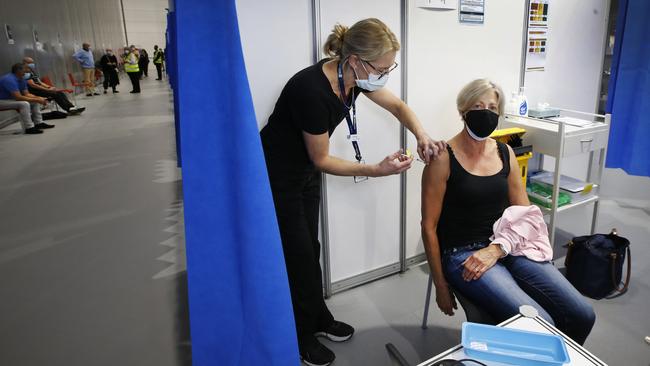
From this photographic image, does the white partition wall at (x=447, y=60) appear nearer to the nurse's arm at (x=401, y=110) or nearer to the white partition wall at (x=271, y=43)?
the nurse's arm at (x=401, y=110)

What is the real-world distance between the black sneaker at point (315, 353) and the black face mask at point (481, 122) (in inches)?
45.7

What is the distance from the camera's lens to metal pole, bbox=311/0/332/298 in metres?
1.94

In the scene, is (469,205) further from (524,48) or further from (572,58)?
(572,58)

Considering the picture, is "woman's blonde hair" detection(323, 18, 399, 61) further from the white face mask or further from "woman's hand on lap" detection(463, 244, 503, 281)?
"woman's hand on lap" detection(463, 244, 503, 281)

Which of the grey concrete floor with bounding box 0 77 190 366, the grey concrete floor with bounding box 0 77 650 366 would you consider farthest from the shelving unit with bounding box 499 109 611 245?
the grey concrete floor with bounding box 0 77 190 366

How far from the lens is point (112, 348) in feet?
6.68

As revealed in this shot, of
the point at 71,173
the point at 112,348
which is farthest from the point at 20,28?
the point at 112,348

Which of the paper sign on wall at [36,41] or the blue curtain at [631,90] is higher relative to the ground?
the paper sign on wall at [36,41]

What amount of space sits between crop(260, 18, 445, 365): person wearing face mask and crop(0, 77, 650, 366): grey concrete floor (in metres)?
0.40

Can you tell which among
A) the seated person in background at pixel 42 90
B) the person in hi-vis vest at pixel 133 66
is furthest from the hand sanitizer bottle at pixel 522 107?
the person in hi-vis vest at pixel 133 66

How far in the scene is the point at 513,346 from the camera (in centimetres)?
97

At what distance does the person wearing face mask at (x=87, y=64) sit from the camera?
1083cm

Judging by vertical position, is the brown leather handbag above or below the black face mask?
below

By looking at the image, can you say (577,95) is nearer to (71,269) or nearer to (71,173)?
(71,269)
